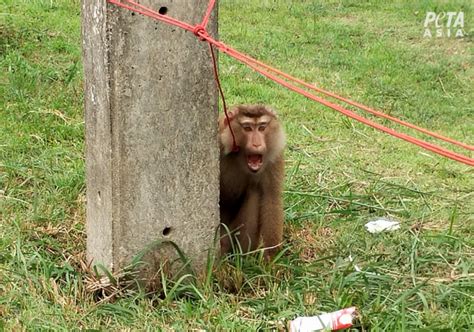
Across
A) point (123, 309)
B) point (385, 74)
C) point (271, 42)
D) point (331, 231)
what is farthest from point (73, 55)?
point (123, 309)

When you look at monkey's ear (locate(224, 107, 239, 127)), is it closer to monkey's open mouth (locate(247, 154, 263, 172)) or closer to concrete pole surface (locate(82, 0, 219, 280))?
monkey's open mouth (locate(247, 154, 263, 172))

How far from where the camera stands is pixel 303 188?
5.55 meters

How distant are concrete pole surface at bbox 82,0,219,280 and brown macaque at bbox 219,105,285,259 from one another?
1.56 ft

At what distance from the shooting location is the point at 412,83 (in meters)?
8.45

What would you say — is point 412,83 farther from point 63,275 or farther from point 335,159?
point 63,275

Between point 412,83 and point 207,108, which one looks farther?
point 412,83

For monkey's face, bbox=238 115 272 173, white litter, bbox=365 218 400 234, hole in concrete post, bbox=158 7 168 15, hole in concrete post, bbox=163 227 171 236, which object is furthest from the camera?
white litter, bbox=365 218 400 234

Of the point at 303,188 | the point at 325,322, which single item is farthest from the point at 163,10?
the point at 303,188

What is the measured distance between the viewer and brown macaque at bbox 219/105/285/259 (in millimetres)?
4445

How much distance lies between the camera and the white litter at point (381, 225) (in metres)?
4.88

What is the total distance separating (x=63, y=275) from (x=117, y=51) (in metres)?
1.08

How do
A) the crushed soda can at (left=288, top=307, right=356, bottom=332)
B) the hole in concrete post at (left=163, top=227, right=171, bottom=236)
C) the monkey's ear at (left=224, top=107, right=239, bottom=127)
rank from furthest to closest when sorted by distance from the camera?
1. the monkey's ear at (left=224, top=107, right=239, bottom=127)
2. the hole in concrete post at (left=163, top=227, right=171, bottom=236)
3. the crushed soda can at (left=288, top=307, right=356, bottom=332)

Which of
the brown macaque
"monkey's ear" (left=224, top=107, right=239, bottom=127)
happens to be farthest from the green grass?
"monkey's ear" (left=224, top=107, right=239, bottom=127)

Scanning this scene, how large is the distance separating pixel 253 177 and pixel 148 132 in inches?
39.8
